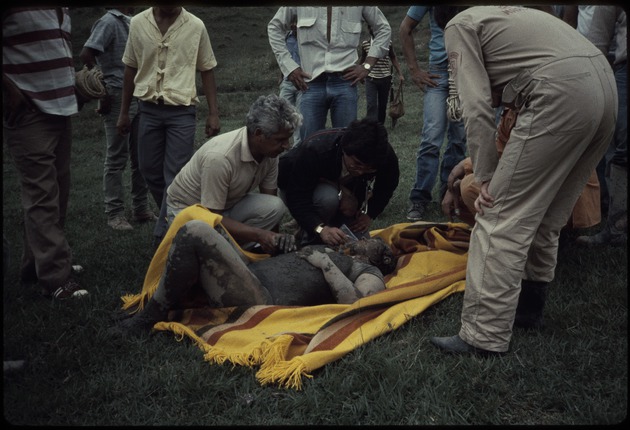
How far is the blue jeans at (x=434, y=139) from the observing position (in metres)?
5.73

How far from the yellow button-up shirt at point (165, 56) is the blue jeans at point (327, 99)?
1073mm

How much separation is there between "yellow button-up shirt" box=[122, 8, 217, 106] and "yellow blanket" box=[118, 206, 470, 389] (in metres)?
1.83

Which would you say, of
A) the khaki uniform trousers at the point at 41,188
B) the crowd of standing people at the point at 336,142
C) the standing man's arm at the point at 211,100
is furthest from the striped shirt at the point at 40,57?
the standing man's arm at the point at 211,100

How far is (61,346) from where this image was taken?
10.8 ft

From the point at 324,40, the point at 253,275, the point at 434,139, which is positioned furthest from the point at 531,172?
the point at 324,40

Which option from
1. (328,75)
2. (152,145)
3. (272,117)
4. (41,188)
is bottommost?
(152,145)

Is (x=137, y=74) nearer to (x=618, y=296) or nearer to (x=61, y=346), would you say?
(x=61, y=346)

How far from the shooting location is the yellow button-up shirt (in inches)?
205

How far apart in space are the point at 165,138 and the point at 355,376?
10.7 ft

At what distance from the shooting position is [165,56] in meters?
5.25

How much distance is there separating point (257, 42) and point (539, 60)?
20.5 metres

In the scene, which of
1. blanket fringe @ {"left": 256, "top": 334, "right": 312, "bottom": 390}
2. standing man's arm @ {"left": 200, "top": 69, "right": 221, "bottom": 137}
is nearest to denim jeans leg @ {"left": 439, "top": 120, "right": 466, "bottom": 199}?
standing man's arm @ {"left": 200, "top": 69, "right": 221, "bottom": 137}

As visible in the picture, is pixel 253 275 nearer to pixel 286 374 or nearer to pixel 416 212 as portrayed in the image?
pixel 286 374

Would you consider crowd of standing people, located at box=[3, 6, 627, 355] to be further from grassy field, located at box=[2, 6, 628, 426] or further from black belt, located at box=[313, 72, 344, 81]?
grassy field, located at box=[2, 6, 628, 426]
